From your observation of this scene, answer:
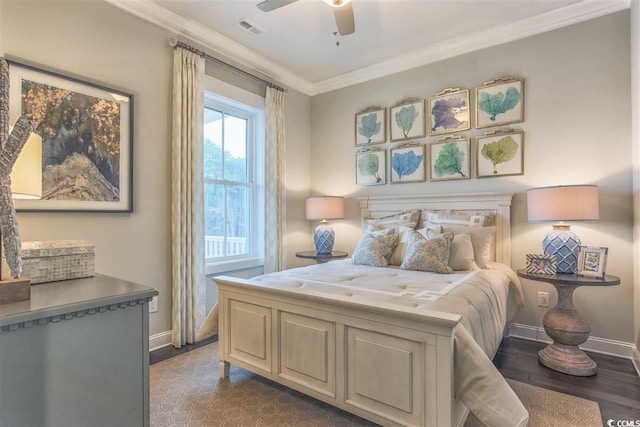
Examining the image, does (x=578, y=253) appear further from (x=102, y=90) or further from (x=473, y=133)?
(x=102, y=90)

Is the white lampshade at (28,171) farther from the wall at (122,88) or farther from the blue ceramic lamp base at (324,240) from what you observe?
the blue ceramic lamp base at (324,240)

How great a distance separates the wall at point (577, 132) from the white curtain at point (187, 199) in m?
Result: 2.37

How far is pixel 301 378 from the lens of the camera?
189 cm

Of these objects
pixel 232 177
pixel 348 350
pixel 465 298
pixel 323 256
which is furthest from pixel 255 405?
pixel 232 177

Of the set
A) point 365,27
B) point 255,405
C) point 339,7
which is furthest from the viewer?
point 365,27

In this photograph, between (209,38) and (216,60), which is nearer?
(209,38)

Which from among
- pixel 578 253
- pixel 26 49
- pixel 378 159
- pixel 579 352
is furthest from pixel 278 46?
pixel 579 352

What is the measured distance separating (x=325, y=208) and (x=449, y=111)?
169 centimetres

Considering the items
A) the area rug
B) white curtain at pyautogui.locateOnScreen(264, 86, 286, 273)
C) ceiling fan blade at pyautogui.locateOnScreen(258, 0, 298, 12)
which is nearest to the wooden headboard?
white curtain at pyautogui.locateOnScreen(264, 86, 286, 273)

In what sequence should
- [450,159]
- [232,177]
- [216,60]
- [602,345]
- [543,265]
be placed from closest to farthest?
1. [543,265]
2. [602,345]
3. [216,60]
4. [450,159]
5. [232,177]

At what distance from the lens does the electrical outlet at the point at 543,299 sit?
2906mm

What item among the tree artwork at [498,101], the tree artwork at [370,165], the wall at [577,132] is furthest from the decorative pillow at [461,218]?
the tree artwork at [498,101]

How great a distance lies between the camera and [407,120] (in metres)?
3.68

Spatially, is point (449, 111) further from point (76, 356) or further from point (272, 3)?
point (76, 356)
